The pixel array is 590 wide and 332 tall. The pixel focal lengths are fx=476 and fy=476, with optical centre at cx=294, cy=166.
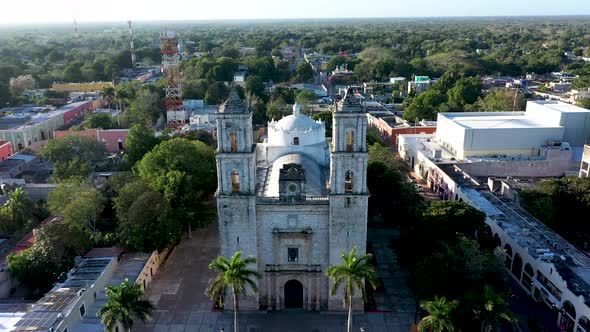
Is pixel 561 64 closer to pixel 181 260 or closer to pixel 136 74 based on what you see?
pixel 136 74

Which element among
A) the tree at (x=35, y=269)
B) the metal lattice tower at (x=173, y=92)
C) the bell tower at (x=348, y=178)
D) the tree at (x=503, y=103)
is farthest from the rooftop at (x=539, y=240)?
the metal lattice tower at (x=173, y=92)

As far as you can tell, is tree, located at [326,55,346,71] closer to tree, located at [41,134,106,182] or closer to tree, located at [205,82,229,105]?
tree, located at [205,82,229,105]

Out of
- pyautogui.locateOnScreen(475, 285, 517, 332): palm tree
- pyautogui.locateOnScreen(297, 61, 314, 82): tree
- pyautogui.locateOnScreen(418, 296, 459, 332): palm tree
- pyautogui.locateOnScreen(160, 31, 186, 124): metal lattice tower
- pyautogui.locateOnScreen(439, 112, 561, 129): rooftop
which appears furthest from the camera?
pyautogui.locateOnScreen(297, 61, 314, 82): tree

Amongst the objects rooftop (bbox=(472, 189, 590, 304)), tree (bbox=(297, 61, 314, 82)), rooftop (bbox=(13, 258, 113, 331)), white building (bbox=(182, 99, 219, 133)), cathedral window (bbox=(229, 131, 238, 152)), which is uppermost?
cathedral window (bbox=(229, 131, 238, 152))

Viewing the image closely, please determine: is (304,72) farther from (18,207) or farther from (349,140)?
(349,140)

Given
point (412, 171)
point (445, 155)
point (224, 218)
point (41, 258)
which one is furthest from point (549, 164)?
point (41, 258)

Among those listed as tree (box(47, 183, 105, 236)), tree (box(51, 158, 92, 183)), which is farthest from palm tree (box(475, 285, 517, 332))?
tree (box(51, 158, 92, 183))
